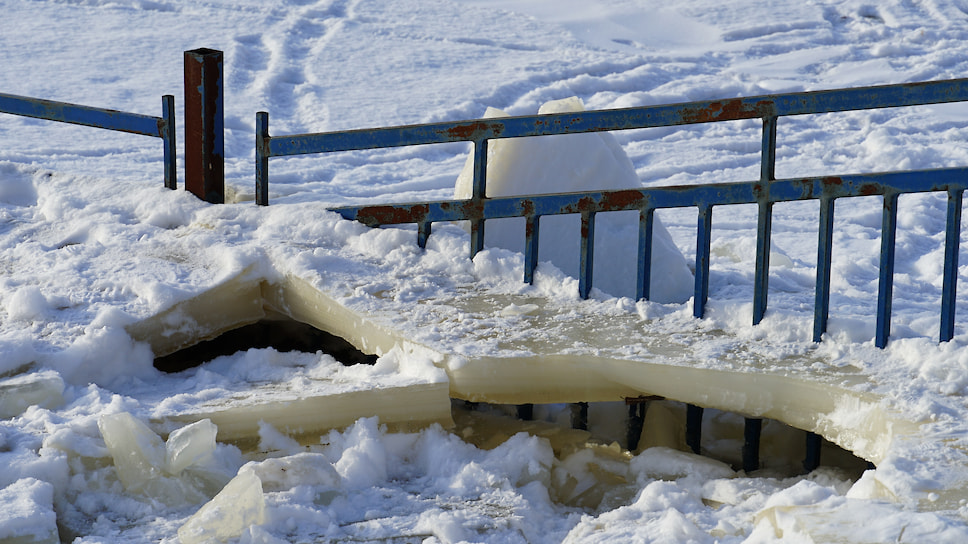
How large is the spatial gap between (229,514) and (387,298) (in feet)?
4.44

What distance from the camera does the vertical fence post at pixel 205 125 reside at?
4523mm

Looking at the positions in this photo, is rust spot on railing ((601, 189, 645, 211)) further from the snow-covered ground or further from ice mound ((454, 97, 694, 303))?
ice mound ((454, 97, 694, 303))

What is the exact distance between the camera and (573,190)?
499 cm

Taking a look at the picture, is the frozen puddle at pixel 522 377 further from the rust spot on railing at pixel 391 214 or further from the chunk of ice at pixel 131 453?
the rust spot on railing at pixel 391 214

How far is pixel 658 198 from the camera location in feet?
12.4

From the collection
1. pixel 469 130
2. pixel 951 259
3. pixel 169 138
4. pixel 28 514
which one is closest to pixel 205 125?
pixel 169 138

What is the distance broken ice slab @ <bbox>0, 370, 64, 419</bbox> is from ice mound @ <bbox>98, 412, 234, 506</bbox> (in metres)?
0.30

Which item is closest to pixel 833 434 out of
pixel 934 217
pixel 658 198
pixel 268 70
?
pixel 658 198

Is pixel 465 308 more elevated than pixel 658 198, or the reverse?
pixel 658 198

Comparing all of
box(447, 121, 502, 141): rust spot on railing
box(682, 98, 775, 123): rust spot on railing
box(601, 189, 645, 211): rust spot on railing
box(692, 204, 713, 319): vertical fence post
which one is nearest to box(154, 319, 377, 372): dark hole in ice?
box(447, 121, 502, 141): rust spot on railing

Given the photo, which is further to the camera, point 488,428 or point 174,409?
point 488,428

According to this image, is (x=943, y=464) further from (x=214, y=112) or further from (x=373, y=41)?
(x=373, y=41)

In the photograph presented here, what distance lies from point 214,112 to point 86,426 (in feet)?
6.37

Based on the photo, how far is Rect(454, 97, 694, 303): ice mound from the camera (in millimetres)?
4734
